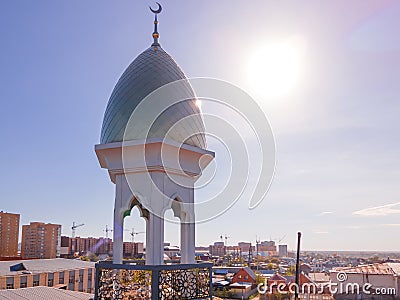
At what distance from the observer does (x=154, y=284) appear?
21.3 ft

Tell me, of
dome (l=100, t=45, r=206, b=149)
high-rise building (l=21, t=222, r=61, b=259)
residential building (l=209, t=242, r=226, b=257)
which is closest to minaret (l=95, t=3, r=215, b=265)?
dome (l=100, t=45, r=206, b=149)

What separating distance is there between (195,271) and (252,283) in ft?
124

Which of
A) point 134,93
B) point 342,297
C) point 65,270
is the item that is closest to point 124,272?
point 134,93

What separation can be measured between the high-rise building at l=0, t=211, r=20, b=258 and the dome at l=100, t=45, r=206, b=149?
64.8 meters

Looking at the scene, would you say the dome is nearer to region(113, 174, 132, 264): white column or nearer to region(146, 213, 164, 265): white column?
region(113, 174, 132, 264): white column

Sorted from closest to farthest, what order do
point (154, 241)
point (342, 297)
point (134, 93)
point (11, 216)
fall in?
point (154, 241), point (134, 93), point (342, 297), point (11, 216)

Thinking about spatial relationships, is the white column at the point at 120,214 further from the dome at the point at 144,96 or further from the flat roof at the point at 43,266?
the flat roof at the point at 43,266

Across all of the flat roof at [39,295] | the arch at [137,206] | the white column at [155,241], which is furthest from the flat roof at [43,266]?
the white column at [155,241]

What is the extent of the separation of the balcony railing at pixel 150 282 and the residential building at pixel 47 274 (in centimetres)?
2470

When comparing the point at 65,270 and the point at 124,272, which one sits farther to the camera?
the point at 65,270

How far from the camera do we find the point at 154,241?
7082 millimetres

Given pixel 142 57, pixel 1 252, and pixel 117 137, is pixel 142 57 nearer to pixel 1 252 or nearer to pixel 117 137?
pixel 117 137

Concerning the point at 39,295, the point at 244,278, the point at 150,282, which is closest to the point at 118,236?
the point at 150,282

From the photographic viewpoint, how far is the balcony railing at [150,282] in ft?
21.5
